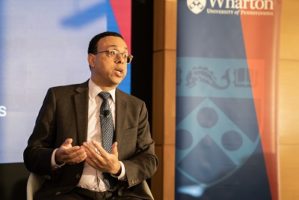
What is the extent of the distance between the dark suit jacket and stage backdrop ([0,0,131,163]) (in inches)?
35.8

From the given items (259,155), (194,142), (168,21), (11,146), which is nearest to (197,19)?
(168,21)

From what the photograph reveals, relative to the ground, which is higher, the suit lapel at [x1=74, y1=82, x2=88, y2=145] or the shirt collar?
the shirt collar

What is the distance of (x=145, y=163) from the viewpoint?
2.49 metres

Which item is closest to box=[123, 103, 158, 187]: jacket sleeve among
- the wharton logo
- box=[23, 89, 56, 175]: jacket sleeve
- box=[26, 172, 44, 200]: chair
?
box=[23, 89, 56, 175]: jacket sleeve

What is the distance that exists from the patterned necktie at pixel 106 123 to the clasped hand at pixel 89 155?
194 mm

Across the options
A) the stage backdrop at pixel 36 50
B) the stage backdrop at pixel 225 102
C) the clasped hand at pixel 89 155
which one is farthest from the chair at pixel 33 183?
the stage backdrop at pixel 225 102

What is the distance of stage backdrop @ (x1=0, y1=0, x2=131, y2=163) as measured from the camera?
10.9ft

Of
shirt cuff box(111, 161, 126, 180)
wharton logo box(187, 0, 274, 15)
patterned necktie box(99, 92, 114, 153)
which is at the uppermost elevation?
wharton logo box(187, 0, 274, 15)

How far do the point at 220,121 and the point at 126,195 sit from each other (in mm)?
1435

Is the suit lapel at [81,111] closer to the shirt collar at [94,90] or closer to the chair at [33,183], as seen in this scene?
the shirt collar at [94,90]

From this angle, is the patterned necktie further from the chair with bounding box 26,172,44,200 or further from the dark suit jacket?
the chair with bounding box 26,172,44,200

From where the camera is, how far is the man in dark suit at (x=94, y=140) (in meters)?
2.33

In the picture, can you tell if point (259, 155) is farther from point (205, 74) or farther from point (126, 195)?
point (126, 195)

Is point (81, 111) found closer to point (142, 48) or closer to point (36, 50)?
point (36, 50)
